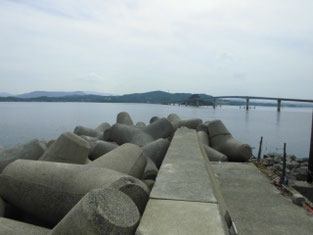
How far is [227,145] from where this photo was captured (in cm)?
959

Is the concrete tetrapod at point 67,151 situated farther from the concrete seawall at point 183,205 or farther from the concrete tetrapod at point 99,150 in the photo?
the concrete tetrapod at point 99,150

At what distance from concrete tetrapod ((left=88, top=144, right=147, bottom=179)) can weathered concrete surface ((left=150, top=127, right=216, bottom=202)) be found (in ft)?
1.52

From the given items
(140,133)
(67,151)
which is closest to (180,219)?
(67,151)

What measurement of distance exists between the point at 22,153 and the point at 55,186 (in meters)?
2.04

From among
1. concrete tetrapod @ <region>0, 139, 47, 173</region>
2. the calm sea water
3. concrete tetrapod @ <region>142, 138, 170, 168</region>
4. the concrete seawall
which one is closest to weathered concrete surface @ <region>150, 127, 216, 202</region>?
the concrete seawall

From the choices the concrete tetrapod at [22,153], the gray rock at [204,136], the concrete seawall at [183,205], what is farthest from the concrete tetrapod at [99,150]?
the gray rock at [204,136]

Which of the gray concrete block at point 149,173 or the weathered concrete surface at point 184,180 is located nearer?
the weathered concrete surface at point 184,180

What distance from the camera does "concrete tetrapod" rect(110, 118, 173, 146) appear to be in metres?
8.25

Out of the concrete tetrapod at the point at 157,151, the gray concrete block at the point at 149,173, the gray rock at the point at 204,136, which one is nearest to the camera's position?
the gray concrete block at the point at 149,173

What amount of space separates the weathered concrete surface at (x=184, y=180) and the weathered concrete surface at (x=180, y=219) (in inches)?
6.0

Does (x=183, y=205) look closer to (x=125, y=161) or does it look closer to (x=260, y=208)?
(x=125, y=161)

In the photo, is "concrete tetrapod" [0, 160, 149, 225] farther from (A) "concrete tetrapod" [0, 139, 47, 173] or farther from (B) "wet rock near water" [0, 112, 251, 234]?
(A) "concrete tetrapod" [0, 139, 47, 173]

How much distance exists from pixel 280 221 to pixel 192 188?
202cm

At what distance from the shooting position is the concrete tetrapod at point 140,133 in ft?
27.1
